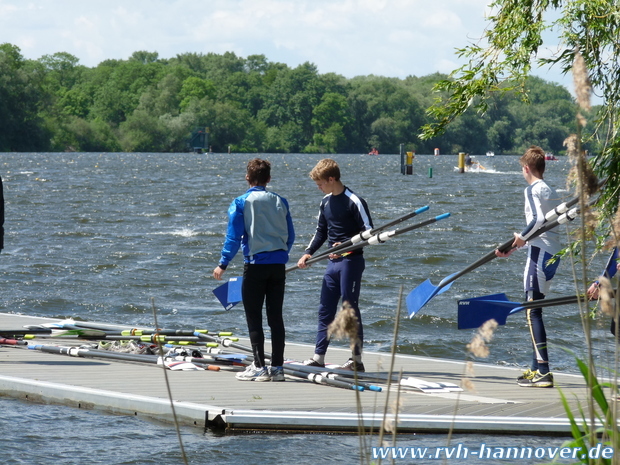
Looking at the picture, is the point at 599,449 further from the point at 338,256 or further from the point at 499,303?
the point at 338,256

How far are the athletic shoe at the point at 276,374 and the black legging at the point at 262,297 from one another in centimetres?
6

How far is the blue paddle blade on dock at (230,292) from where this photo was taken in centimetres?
832

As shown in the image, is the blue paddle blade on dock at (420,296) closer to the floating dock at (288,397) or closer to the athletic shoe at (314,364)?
the floating dock at (288,397)

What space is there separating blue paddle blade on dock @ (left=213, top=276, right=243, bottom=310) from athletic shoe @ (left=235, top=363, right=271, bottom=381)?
3.78 ft

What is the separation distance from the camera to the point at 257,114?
157 meters

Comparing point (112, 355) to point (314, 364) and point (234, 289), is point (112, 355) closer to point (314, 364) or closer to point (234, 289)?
point (234, 289)

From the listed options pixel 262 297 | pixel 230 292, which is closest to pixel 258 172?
pixel 262 297

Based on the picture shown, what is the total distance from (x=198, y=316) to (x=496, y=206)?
27449mm

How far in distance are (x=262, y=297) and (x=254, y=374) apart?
1.95ft

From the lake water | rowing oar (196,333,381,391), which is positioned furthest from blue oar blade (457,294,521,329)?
rowing oar (196,333,381,391)

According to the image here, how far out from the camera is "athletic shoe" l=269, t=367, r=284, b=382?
7184mm

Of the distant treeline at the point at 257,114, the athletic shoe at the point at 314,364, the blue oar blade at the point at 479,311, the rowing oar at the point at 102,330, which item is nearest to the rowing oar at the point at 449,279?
the blue oar blade at the point at 479,311

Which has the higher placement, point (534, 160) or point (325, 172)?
point (534, 160)

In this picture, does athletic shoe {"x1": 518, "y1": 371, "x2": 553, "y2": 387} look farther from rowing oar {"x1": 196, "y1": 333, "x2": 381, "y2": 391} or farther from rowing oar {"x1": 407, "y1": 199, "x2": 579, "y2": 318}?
rowing oar {"x1": 196, "y1": 333, "x2": 381, "y2": 391}
